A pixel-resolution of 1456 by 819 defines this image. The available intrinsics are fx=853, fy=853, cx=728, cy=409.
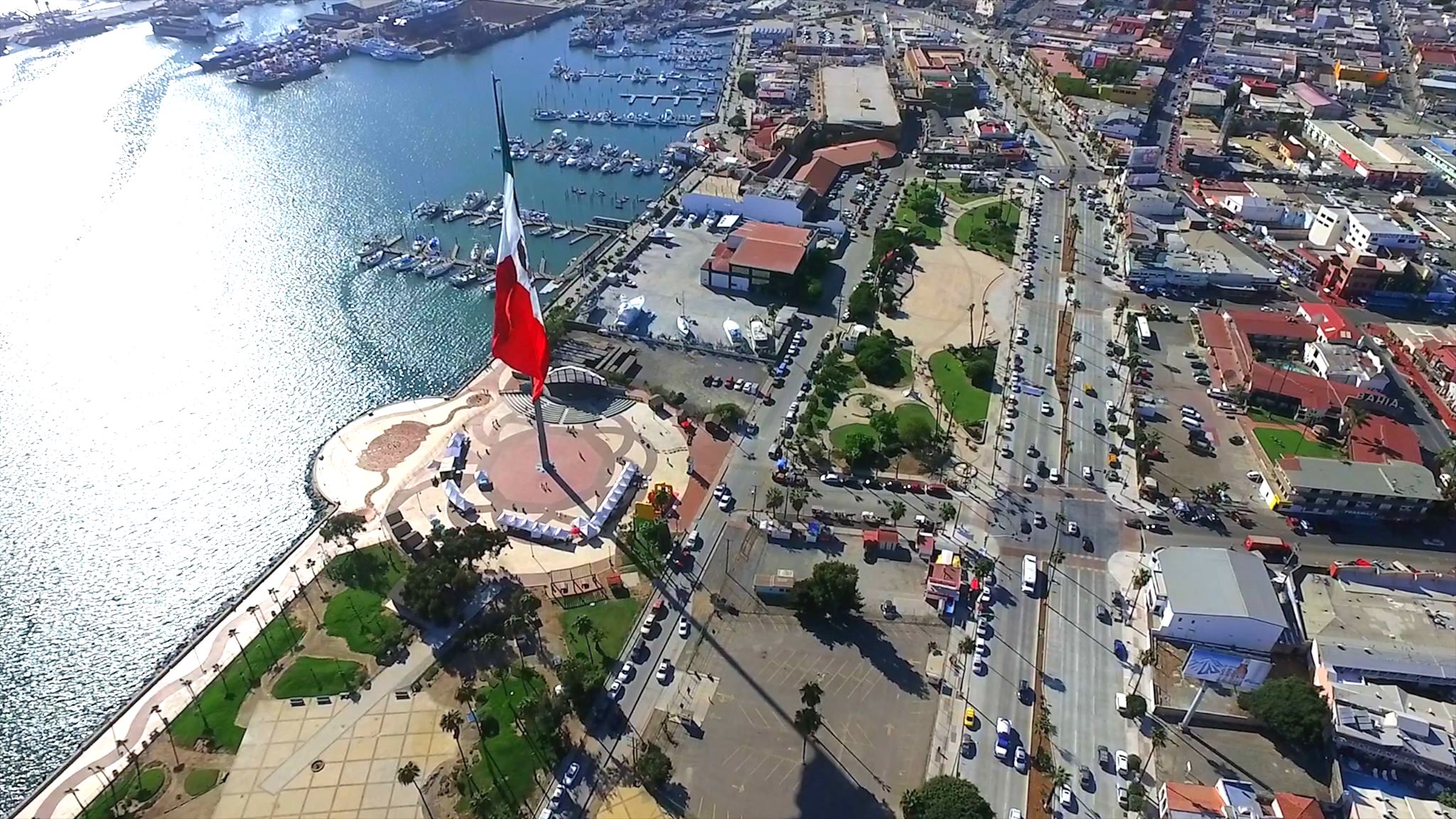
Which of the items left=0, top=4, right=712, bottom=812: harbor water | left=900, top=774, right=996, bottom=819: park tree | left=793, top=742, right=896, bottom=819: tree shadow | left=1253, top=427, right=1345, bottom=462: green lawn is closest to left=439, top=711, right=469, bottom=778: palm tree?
left=793, top=742, right=896, bottom=819: tree shadow

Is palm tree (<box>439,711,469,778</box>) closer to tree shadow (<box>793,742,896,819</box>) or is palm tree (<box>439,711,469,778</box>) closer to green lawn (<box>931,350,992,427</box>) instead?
tree shadow (<box>793,742,896,819</box>)

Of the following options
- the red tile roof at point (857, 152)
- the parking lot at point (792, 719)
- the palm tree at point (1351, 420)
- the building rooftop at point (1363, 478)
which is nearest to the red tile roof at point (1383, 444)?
the palm tree at point (1351, 420)

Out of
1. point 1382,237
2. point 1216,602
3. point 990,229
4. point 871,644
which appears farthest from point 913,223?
point 871,644

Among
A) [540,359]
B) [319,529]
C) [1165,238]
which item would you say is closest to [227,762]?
[319,529]

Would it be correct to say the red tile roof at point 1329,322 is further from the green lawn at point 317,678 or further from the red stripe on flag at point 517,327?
the green lawn at point 317,678

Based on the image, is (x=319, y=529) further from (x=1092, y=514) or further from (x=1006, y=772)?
(x=1092, y=514)

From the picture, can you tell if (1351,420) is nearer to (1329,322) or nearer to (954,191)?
(1329,322)
